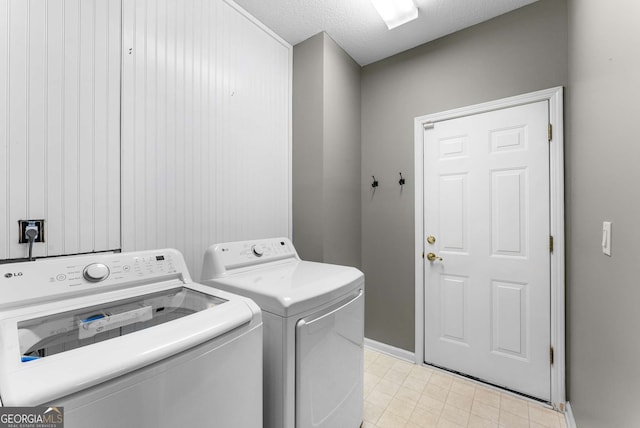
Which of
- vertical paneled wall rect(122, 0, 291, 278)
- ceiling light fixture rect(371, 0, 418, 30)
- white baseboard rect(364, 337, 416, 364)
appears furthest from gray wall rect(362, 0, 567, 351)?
vertical paneled wall rect(122, 0, 291, 278)

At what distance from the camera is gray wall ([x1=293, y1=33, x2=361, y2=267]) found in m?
2.14

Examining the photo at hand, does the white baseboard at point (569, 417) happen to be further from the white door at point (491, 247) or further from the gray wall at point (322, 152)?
the gray wall at point (322, 152)

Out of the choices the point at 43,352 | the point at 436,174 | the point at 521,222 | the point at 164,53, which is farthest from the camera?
the point at 436,174

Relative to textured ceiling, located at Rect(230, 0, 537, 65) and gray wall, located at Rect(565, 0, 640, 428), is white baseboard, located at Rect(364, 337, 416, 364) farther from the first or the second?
textured ceiling, located at Rect(230, 0, 537, 65)

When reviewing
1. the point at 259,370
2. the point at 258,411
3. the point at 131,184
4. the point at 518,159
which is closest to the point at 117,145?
the point at 131,184

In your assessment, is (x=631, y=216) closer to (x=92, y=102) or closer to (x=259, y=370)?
(x=259, y=370)

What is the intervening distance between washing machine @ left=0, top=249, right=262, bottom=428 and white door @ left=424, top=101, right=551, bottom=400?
1732 millimetres

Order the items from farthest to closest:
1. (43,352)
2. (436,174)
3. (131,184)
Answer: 1. (436,174)
2. (131,184)
3. (43,352)

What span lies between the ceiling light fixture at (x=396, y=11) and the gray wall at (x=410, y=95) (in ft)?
1.41

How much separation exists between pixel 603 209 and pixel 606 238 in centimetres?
14

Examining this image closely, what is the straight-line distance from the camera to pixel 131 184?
4.54 feet

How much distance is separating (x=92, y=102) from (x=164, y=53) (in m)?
0.48

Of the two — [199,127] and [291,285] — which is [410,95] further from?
[291,285]

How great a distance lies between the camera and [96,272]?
107cm
